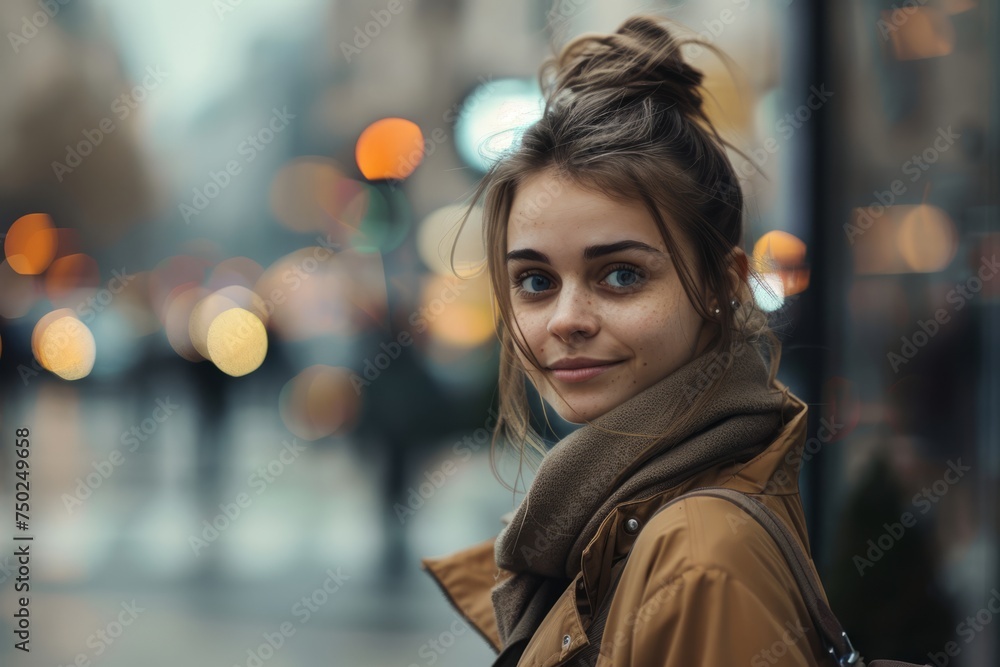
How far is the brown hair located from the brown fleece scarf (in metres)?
0.03

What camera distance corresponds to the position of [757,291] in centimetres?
163

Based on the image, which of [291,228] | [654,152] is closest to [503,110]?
→ [654,152]

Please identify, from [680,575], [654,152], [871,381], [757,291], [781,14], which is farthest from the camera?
[781,14]

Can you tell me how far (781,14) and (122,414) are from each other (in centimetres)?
486

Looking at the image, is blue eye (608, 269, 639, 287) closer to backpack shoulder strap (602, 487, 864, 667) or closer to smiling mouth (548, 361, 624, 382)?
smiling mouth (548, 361, 624, 382)

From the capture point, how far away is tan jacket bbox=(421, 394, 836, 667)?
1.03 m

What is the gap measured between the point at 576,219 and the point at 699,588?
0.62 m

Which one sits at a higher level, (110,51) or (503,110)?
(110,51)

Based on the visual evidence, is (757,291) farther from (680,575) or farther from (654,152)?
(680,575)

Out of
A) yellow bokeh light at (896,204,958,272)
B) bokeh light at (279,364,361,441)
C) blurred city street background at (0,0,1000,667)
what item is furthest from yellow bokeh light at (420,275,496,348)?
yellow bokeh light at (896,204,958,272)

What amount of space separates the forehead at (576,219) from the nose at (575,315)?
3.2 inches

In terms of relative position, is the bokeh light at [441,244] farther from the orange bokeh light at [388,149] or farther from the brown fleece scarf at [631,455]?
the brown fleece scarf at [631,455]

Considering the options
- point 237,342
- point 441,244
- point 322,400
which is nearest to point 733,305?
point 441,244

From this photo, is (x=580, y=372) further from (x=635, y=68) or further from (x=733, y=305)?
(x=635, y=68)
